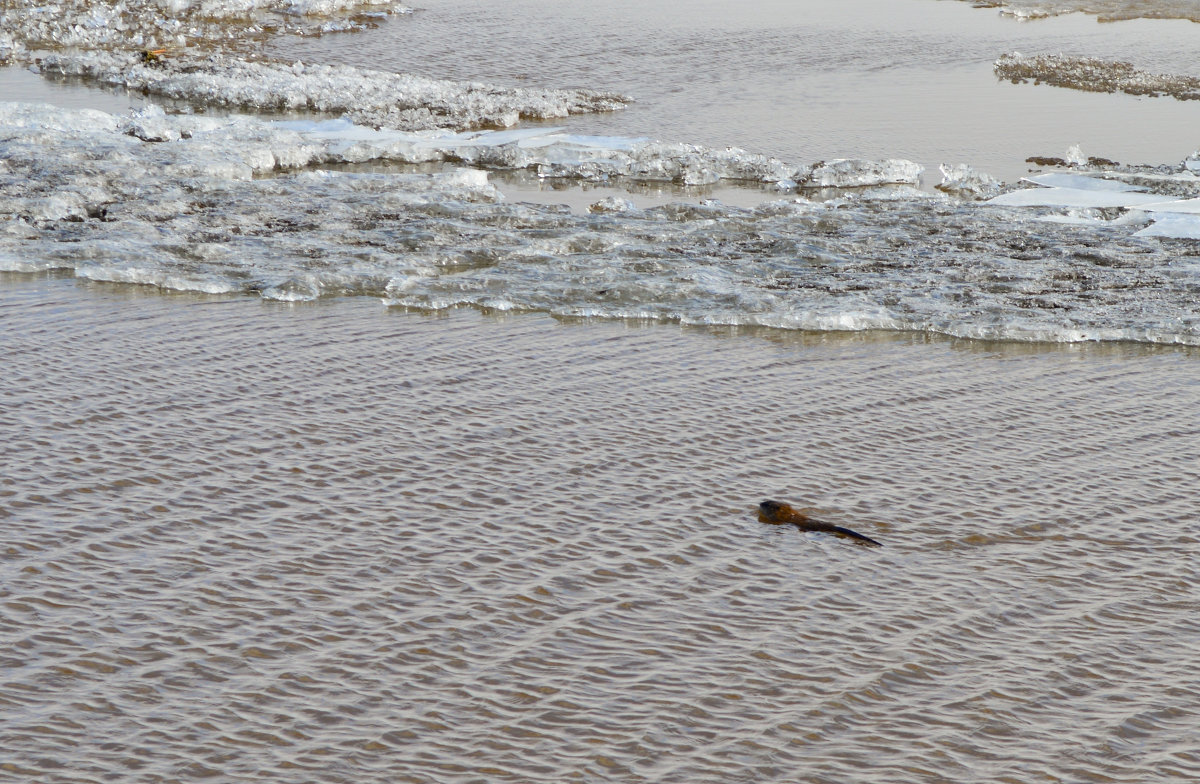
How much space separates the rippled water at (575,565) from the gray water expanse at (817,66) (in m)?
13.4

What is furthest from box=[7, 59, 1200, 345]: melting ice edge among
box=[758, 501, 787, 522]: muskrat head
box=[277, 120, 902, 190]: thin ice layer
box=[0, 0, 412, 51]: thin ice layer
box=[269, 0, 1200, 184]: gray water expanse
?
box=[0, 0, 412, 51]: thin ice layer

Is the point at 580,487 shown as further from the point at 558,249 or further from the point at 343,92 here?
the point at 343,92

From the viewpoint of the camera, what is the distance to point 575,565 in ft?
24.7

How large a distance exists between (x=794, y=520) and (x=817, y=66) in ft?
91.7

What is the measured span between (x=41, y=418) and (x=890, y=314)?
9.10 metres

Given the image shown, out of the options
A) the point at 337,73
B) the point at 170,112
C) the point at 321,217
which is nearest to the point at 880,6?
the point at 337,73

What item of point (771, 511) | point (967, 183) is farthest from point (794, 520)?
point (967, 183)

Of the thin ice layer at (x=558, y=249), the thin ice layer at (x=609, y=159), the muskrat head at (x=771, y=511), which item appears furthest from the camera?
the thin ice layer at (x=609, y=159)

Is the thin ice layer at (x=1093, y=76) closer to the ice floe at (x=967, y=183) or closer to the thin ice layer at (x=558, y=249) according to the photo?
the ice floe at (x=967, y=183)

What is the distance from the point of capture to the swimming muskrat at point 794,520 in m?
8.03

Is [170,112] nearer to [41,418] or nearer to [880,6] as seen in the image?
[41,418]

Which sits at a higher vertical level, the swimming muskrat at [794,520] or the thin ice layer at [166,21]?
the thin ice layer at [166,21]

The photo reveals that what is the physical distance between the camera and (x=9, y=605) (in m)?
6.71

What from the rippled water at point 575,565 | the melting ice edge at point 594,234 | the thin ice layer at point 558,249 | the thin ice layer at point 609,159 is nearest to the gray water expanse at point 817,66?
the thin ice layer at point 609,159
